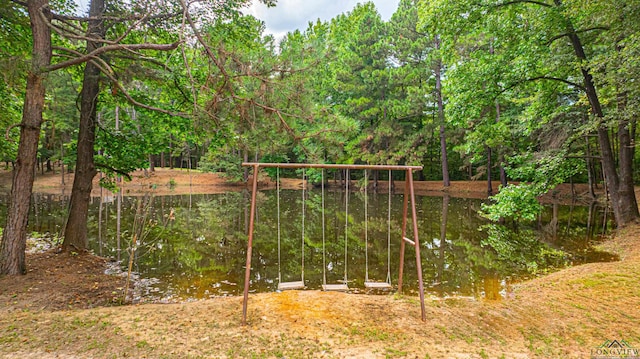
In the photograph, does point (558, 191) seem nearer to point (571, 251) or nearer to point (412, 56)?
point (412, 56)

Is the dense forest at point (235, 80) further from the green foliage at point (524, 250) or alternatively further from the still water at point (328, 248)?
the still water at point (328, 248)

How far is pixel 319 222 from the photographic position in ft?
40.5

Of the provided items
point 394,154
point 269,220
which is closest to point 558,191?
point 394,154

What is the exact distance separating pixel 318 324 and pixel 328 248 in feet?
16.0

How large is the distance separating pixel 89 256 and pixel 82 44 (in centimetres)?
473

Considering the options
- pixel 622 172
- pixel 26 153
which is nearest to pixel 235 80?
pixel 26 153

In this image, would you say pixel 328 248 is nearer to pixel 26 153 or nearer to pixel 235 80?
pixel 235 80

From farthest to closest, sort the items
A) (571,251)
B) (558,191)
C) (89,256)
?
(558,191) → (571,251) → (89,256)

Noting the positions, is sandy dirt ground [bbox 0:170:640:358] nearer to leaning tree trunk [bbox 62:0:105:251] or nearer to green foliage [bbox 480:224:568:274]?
leaning tree trunk [bbox 62:0:105:251]

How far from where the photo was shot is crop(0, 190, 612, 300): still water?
5.79 meters

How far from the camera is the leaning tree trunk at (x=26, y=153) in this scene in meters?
4.64

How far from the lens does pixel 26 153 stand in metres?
4.68

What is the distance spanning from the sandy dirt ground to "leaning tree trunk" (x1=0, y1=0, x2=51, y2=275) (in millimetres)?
474

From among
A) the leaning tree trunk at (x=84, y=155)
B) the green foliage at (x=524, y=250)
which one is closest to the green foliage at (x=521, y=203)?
the green foliage at (x=524, y=250)
